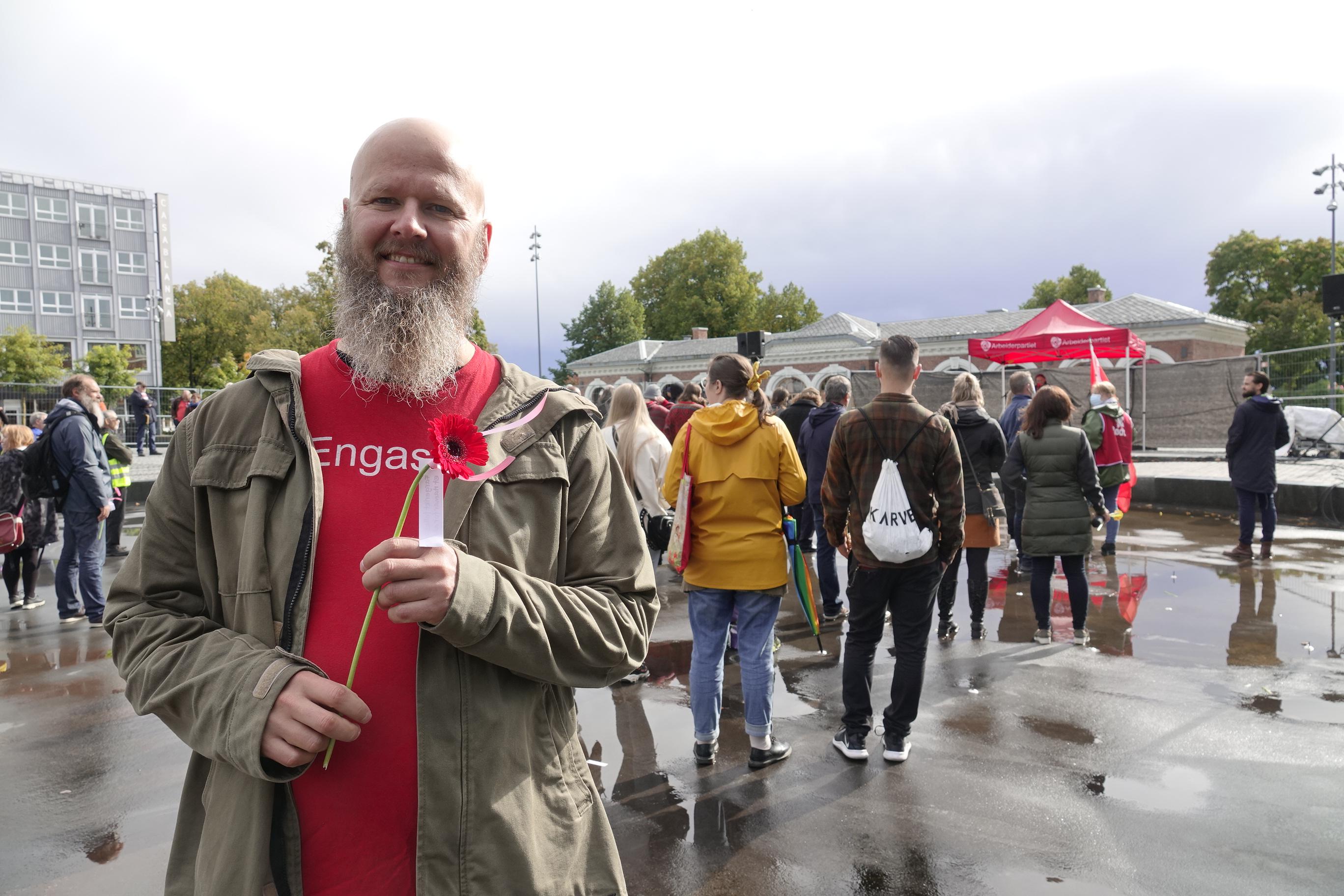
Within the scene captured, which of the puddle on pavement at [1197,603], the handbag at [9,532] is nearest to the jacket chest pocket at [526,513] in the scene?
the puddle on pavement at [1197,603]

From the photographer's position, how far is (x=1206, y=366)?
688 inches

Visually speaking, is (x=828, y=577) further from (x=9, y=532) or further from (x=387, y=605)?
(x=9, y=532)

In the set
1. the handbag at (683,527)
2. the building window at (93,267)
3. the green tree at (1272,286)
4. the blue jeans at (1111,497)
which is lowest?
the blue jeans at (1111,497)

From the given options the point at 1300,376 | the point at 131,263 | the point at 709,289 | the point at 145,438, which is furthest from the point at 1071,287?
the point at 131,263

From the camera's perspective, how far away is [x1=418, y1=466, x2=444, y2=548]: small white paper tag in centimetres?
124

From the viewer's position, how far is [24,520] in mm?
7480

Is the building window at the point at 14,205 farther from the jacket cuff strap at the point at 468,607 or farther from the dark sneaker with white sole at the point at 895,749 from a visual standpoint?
the jacket cuff strap at the point at 468,607

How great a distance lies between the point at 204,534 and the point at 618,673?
0.79 meters

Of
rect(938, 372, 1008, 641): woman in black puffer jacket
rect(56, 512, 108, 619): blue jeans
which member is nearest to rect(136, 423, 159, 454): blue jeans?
rect(56, 512, 108, 619): blue jeans

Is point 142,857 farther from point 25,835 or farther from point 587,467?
point 587,467

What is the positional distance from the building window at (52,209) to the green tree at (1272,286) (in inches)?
2726

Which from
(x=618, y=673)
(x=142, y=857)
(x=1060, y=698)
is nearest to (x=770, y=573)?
(x=1060, y=698)

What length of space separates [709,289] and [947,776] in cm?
5029

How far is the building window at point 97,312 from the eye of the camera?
174ft
